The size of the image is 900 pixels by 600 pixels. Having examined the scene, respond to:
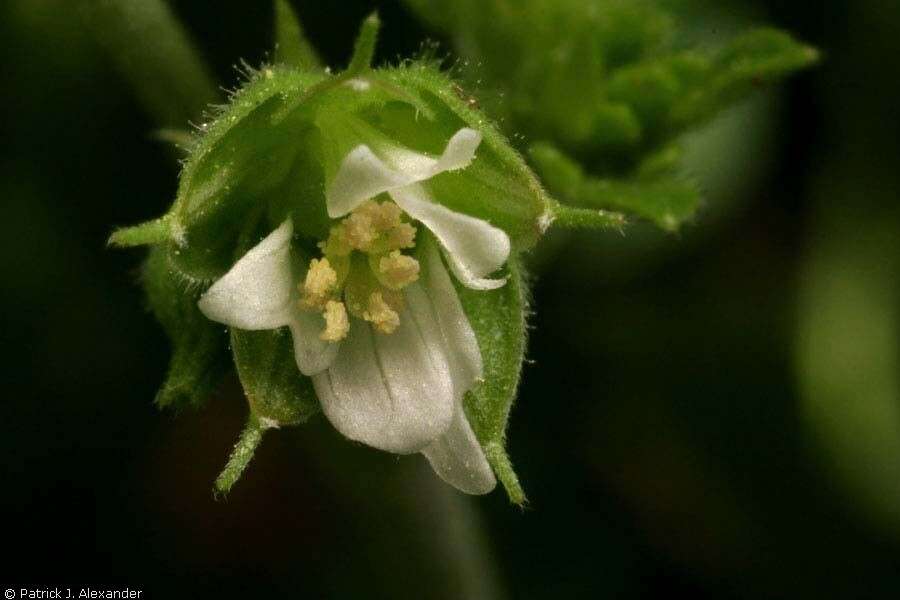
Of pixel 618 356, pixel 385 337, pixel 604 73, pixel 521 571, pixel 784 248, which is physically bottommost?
pixel 521 571

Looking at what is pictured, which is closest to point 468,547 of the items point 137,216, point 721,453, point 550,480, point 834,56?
point 550,480

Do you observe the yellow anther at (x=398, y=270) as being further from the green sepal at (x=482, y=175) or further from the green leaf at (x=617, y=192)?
the green leaf at (x=617, y=192)

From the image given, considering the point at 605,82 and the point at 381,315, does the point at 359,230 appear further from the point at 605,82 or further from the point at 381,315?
the point at 605,82

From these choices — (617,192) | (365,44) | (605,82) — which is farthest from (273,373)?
(605,82)

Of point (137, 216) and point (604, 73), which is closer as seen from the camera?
point (604, 73)

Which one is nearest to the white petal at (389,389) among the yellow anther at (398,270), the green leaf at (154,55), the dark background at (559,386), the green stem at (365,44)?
the yellow anther at (398,270)

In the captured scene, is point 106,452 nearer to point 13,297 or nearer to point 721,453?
point 13,297
